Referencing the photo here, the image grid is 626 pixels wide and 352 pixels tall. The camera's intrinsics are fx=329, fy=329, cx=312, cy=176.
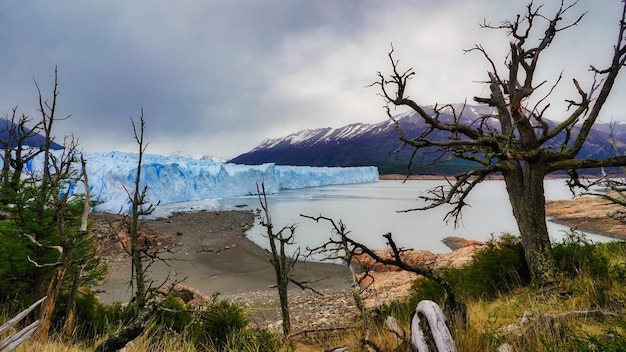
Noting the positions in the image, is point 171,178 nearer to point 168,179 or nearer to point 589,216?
point 168,179

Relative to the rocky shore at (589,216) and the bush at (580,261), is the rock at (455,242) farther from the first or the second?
the bush at (580,261)

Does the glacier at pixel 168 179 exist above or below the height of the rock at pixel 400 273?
above

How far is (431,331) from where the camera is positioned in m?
2.83

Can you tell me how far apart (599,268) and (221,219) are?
30523 mm

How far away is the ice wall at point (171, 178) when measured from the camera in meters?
35.1

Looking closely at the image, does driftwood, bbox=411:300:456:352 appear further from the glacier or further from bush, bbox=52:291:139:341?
the glacier

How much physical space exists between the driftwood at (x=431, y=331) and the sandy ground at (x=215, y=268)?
30.3ft

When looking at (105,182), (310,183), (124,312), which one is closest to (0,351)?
(124,312)

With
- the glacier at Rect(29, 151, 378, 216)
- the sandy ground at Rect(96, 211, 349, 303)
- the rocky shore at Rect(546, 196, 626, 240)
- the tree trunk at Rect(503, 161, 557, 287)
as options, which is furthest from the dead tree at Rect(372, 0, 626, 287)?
the glacier at Rect(29, 151, 378, 216)

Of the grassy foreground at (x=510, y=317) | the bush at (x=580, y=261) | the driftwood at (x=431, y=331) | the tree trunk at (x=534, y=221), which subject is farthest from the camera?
the tree trunk at (x=534, y=221)

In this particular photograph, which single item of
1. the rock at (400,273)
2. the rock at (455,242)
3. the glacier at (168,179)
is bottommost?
the rock at (455,242)

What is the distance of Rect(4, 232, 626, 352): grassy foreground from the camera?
3123 millimetres

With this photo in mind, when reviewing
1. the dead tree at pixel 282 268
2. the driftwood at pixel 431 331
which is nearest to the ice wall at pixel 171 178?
the dead tree at pixel 282 268

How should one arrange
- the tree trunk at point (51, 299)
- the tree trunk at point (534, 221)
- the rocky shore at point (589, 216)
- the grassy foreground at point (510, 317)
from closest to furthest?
the grassy foreground at point (510, 317), the tree trunk at point (51, 299), the tree trunk at point (534, 221), the rocky shore at point (589, 216)
